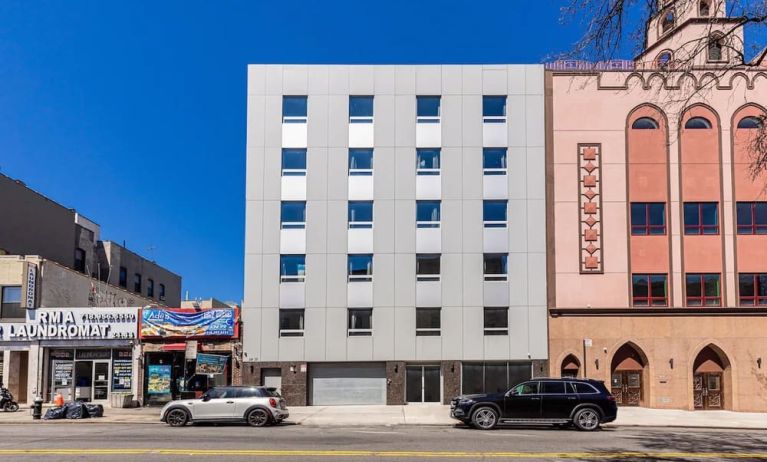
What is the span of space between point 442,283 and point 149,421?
46.9 ft

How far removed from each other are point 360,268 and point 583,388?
547 inches

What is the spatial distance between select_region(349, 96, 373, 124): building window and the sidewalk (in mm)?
13758

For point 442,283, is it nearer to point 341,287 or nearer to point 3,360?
point 341,287

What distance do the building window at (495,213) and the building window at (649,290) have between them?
6609 mm

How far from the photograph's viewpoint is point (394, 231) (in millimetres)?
34562

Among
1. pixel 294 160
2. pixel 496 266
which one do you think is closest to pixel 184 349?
pixel 294 160

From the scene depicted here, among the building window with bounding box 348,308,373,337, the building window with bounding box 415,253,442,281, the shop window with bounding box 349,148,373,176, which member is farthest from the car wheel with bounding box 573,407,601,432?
the shop window with bounding box 349,148,373,176

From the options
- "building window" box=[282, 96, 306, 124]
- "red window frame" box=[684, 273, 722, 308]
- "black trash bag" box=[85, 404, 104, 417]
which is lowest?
"black trash bag" box=[85, 404, 104, 417]

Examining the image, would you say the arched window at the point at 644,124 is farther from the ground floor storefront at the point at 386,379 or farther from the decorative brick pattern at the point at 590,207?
the ground floor storefront at the point at 386,379

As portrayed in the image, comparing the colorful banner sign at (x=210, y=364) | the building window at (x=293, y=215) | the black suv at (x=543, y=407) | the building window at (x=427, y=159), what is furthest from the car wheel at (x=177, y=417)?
the building window at (x=427, y=159)

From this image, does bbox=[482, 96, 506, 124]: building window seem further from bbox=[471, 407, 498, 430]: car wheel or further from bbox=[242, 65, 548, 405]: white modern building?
bbox=[471, 407, 498, 430]: car wheel

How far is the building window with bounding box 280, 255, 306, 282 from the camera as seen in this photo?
34312mm

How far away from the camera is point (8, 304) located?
111 ft

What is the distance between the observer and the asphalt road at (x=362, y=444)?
16.2 metres
